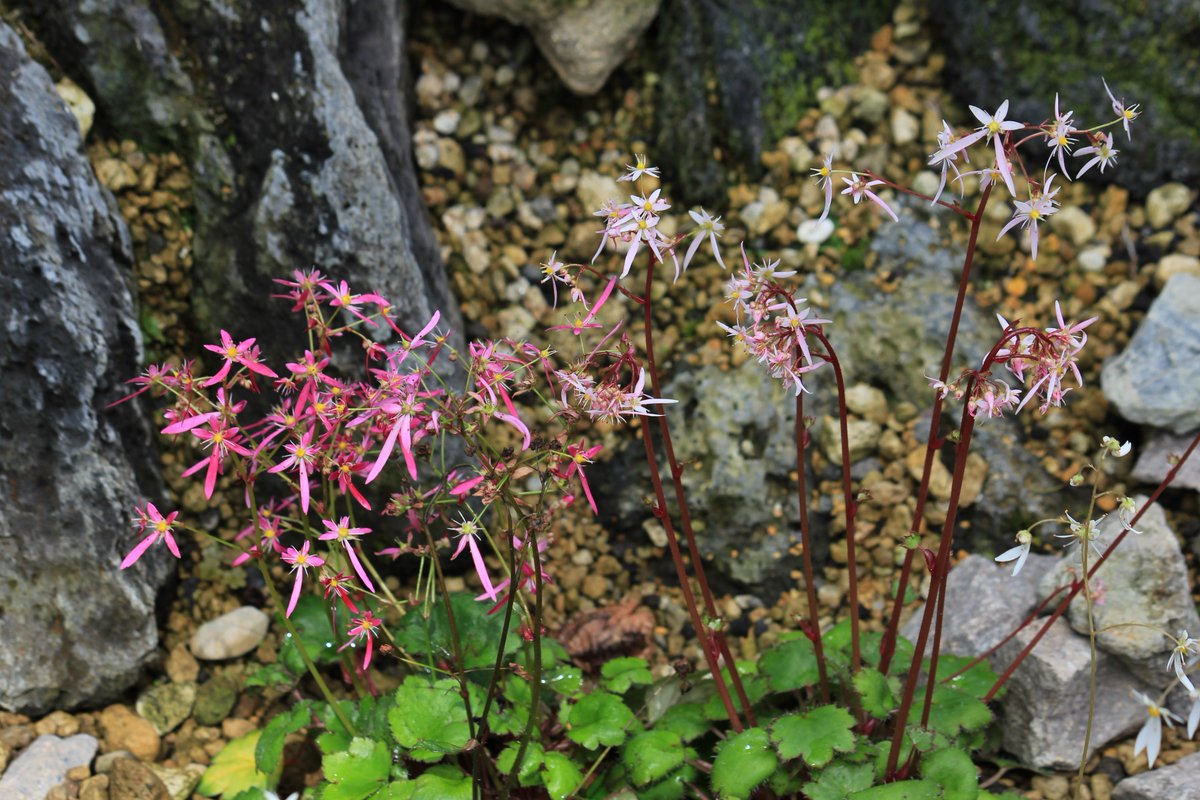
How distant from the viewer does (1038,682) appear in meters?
2.39

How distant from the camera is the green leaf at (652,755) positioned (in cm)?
207

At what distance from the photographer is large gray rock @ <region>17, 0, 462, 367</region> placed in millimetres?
2688

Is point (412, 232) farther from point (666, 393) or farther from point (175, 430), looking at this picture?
point (175, 430)

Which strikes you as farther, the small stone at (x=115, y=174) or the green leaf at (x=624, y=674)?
the small stone at (x=115, y=174)

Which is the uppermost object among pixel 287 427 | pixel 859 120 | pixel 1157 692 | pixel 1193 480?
pixel 859 120

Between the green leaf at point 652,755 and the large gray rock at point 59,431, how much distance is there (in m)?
1.30

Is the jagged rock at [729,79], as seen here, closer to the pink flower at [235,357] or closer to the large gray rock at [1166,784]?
the pink flower at [235,357]

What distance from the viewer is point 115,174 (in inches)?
111

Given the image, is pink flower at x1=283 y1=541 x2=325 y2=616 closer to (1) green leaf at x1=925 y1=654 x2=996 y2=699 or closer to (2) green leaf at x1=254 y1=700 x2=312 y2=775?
(2) green leaf at x1=254 y1=700 x2=312 y2=775

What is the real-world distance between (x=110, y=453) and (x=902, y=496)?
2.07 m

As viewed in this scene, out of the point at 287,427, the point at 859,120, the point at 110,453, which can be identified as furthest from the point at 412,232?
the point at 859,120

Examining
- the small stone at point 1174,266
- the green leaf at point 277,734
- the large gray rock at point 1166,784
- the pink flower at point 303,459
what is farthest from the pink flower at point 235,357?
the small stone at point 1174,266

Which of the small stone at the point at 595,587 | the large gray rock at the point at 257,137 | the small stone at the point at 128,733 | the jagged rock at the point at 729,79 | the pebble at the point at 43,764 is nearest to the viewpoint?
the pebble at the point at 43,764

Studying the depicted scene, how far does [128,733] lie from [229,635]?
323mm
